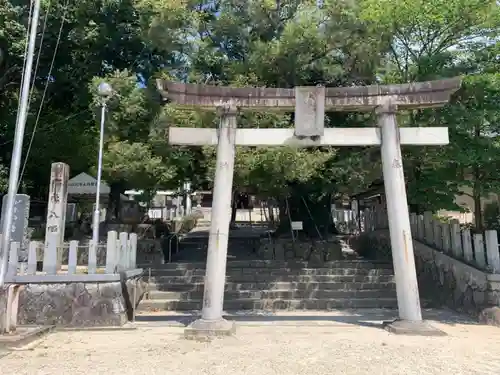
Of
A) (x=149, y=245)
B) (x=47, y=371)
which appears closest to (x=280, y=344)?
(x=47, y=371)

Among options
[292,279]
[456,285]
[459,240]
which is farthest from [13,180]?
[456,285]

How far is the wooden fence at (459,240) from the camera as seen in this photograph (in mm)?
9891

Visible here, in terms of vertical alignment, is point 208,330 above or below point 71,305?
below

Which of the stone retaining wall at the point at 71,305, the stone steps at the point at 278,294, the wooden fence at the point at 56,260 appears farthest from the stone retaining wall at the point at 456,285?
the wooden fence at the point at 56,260

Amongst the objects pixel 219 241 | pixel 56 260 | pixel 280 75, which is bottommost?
pixel 56 260

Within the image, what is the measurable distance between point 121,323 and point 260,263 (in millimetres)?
5960

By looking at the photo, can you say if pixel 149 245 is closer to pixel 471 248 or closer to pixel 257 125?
pixel 257 125

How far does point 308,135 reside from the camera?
876 cm

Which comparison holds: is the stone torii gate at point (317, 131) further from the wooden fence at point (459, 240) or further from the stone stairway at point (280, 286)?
the stone stairway at point (280, 286)

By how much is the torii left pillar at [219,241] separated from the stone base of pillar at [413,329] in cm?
313

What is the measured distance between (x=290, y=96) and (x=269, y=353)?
202 inches

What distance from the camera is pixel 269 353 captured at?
6.54m

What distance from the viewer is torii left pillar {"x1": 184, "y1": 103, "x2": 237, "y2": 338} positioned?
25.9ft

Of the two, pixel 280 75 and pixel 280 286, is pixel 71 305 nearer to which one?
pixel 280 286
